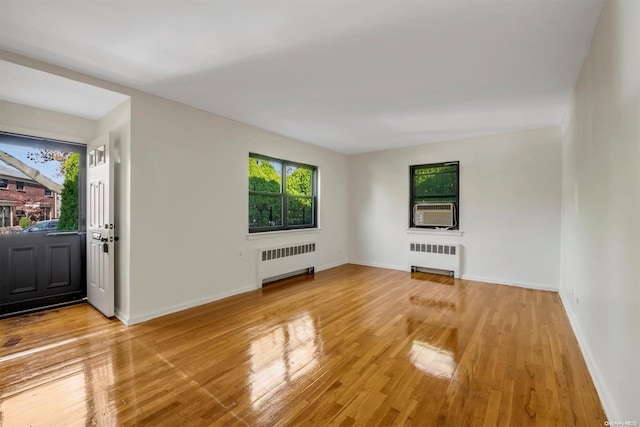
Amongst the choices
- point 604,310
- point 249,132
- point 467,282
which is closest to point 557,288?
point 467,282

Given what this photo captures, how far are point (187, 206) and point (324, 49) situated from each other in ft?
8.26

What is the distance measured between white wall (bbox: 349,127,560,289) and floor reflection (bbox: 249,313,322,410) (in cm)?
350

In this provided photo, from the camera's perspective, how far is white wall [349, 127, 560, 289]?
14.9 feet

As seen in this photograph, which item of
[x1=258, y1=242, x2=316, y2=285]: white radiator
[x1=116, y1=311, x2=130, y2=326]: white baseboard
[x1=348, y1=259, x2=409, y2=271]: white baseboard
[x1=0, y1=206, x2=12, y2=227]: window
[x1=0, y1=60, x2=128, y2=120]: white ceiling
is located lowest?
[x1=116, y1=311, x2=130, y2=326]: white baseboard

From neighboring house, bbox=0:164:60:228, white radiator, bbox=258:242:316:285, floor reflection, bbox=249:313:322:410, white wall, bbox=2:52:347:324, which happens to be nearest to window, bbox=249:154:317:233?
white wall, bbox=2:52:347:324

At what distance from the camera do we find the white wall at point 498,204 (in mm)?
4541

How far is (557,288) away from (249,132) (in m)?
5.38

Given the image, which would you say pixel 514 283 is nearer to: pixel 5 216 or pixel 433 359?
pixel 433 359

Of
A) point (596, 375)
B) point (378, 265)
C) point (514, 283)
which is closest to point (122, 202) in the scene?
point (596, 375)

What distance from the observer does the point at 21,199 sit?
11.3 feet

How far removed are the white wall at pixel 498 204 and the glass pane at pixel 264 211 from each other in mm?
2365

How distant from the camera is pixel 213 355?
98.3 inches

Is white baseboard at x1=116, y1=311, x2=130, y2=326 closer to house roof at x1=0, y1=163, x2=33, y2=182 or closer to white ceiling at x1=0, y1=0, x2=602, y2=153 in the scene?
house roof at x1=0, y1=163, x2=33, y2=182

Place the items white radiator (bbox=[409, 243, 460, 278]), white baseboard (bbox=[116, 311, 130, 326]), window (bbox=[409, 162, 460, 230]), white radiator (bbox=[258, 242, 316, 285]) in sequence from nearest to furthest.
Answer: white baseboard (bbox=[116, 311, 130, 326]) < white radiator (bbox=[258, 242, 316, 285]) < white radiator (bbox=[409, 243, 460, 278]) < window (bbox=[409, 162, 460, 230])
